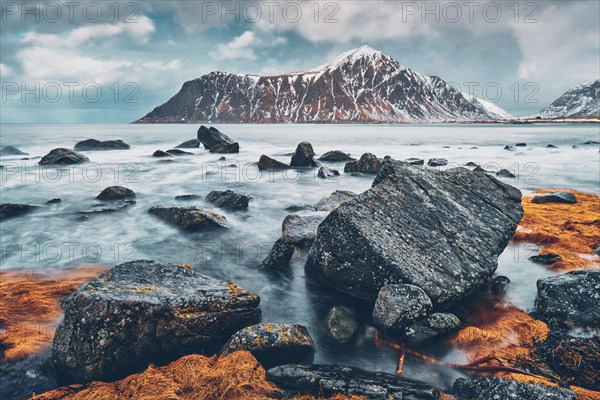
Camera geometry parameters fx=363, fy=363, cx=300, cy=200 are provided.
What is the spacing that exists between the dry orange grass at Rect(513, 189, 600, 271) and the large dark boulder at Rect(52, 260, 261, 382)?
883 cm

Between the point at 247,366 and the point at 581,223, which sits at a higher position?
the point at 581,223

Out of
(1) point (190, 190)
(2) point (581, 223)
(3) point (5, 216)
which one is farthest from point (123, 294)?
(1) point (190, 190)

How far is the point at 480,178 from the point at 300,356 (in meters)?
8.05

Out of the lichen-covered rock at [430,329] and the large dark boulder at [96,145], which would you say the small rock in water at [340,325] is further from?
the large dark boulder at [96,145]

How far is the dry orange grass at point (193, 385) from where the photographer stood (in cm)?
523

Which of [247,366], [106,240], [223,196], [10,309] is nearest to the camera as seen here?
[247,366]

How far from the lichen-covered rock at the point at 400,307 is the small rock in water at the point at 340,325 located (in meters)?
0.48

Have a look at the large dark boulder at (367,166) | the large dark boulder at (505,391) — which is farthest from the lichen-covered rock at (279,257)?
the large dark boulder at (367,166)

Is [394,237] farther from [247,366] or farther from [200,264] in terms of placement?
[200,264]

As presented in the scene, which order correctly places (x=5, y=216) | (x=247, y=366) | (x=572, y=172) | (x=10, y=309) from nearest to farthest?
(x=247, y=366) → (x=10, y=309) → (x=5, y=216) → (x=572, y=172)

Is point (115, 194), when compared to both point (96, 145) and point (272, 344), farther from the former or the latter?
point (96, 145)

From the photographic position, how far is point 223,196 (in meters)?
17.5

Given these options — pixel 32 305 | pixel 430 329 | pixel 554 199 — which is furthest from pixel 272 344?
pixel 554 199

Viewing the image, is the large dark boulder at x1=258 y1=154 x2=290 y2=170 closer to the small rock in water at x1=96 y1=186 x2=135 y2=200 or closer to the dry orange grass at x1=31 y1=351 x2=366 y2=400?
the small rock in water at x1=96 y1=186 x2=135 y2=200
